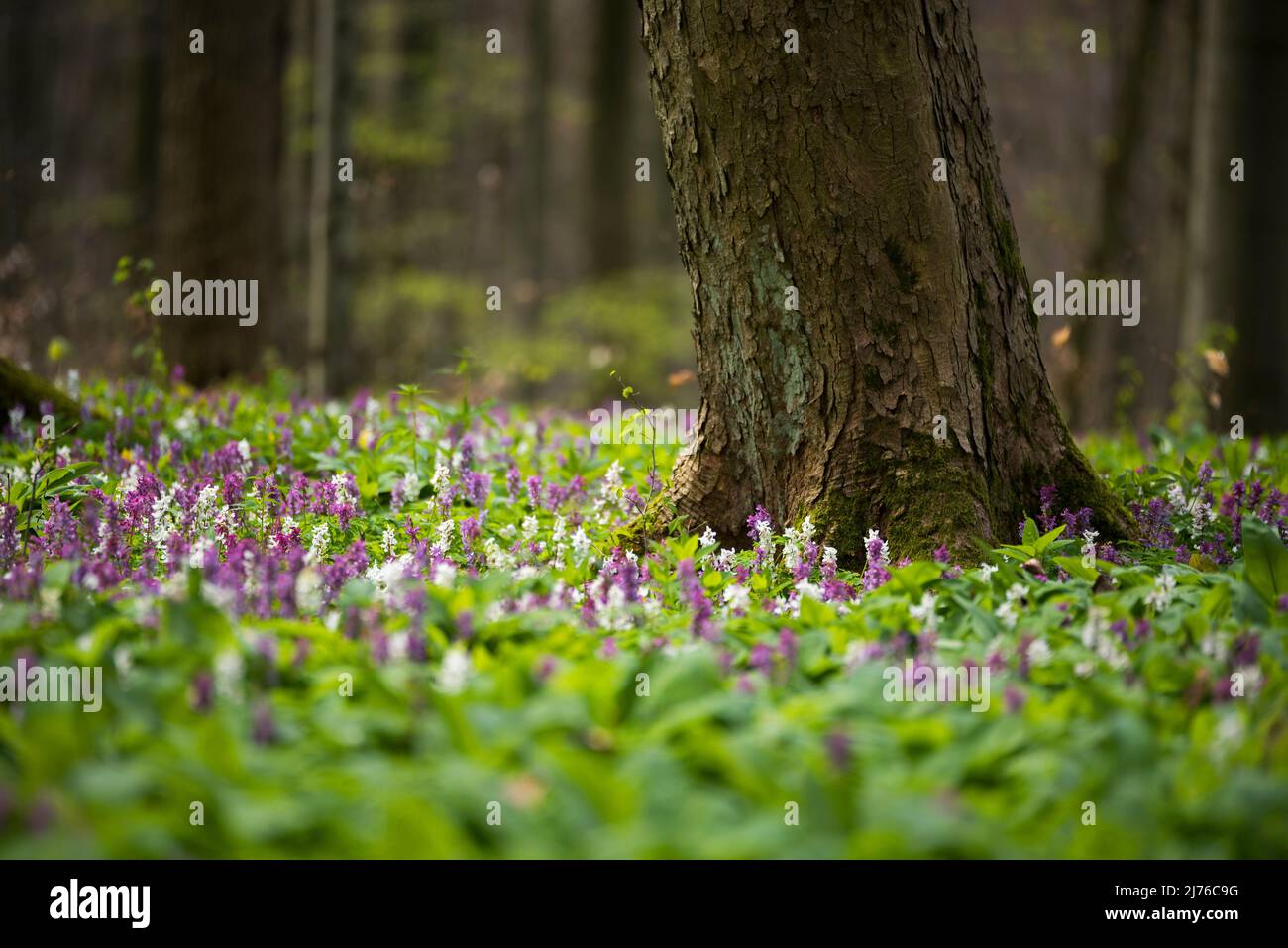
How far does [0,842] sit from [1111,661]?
2519 mm

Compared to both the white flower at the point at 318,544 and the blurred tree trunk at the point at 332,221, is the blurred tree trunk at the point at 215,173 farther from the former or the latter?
the white flower at the point at 318,544

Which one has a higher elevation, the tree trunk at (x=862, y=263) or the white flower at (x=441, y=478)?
the tree trunk at (x=862, y=263)

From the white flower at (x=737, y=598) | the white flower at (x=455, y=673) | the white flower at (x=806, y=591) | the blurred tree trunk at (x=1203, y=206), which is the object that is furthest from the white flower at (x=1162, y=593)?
the blurred tree trunk at (x=1203, y=206)

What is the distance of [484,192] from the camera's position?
2655 cm

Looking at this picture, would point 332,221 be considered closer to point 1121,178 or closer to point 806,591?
point 806,591

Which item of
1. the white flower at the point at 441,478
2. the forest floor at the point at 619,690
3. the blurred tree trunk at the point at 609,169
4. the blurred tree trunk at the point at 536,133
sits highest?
the blurred tree trunk at the point at 536,133

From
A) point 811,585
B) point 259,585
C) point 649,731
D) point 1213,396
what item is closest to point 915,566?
point 811,585

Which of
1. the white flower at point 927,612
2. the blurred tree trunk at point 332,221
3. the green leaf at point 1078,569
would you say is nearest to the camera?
the white flower at point 927,612

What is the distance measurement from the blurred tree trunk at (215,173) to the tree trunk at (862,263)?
6.83 metres

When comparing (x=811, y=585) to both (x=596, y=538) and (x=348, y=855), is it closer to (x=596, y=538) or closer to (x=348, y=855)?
(x=596, y=538)

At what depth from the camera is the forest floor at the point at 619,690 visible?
196cm

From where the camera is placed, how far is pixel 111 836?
1804 millimetres

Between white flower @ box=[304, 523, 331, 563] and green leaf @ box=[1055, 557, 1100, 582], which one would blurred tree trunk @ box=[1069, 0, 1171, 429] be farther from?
white flower @ box=[304, 523, 331, 563]

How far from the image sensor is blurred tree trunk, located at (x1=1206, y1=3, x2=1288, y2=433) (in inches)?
328
